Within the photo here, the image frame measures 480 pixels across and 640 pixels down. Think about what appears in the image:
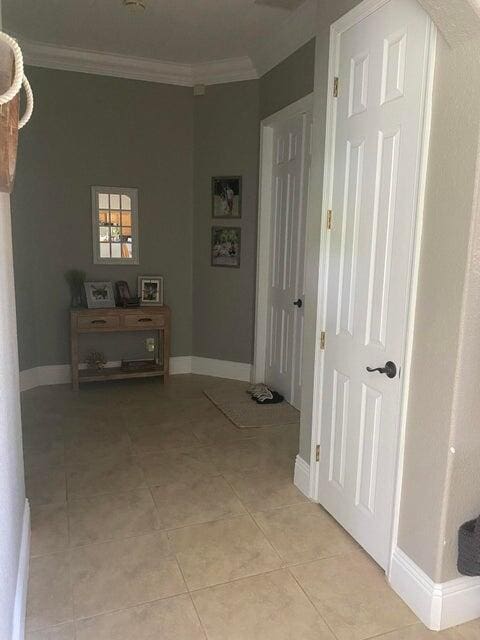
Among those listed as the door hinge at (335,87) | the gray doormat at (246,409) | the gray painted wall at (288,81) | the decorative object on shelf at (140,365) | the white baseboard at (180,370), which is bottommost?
the gray doormat at (246,409)

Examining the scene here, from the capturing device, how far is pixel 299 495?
2764 mm

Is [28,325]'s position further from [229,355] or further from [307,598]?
[307,598]

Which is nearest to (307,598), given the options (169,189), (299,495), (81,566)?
(299,495)

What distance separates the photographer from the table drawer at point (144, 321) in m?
4.52

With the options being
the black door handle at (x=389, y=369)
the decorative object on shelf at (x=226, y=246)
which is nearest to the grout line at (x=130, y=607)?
the black door handle at (x=389, y=369)

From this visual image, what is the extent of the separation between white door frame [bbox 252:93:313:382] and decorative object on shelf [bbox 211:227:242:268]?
26 cm

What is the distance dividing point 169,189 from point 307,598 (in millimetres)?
3785

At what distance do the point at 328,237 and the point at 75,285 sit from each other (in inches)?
111

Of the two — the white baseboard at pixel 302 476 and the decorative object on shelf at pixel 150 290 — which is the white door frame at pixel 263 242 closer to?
the decorative object on shelf at pixel 150 290

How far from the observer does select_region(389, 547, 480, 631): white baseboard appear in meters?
1.83

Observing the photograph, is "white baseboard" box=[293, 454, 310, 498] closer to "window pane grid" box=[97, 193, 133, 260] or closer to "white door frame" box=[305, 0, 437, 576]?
"white door frame" box=[305, 0, 437, 576]

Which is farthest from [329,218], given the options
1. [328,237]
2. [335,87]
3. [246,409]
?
[246,409]

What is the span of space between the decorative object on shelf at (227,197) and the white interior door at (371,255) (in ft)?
7.58

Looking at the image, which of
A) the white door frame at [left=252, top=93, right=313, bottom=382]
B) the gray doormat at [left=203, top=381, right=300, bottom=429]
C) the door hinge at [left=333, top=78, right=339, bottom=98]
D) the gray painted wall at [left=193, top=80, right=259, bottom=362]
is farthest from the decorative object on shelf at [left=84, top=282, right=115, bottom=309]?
the door hinge at [left=333, top=78, right=339, bottom=98]
